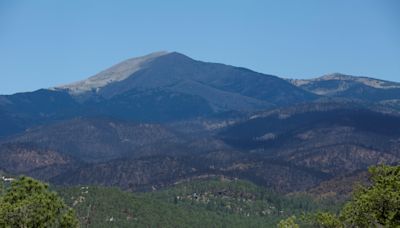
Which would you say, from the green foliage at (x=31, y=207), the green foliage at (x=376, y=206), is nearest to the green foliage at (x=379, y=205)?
the green foliage at (x=376, y=206)

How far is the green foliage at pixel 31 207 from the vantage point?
74.2m

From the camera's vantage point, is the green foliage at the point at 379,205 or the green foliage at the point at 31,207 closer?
the green foliage at the point at 379,205

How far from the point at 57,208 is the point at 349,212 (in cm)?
3210

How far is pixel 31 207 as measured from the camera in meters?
75.6

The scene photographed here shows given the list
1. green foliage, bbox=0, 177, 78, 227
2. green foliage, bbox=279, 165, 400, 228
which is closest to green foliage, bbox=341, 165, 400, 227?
green foliage, bbox=279, 165, 400, 228

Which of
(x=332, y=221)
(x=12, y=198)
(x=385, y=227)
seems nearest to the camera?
(x=385, y=227)

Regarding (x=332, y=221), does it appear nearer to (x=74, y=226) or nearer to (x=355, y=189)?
(x=355, y=189)

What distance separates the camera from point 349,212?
74.6 m

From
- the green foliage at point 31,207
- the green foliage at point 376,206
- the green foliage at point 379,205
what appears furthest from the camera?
the green foliage at point 31,207

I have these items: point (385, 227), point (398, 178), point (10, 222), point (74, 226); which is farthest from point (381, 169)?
point (10, 222)

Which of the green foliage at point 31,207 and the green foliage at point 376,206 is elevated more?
the green foliage at point 376,206

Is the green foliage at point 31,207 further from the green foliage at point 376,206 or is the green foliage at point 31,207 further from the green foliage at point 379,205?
the green foliage at point 379,205

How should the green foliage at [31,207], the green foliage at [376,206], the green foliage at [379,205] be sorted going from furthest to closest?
the green foliage at [31,207] < the green foliage at [376,206] < the green foliage at [379,205]

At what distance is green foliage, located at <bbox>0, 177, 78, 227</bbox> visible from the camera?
74.2m
